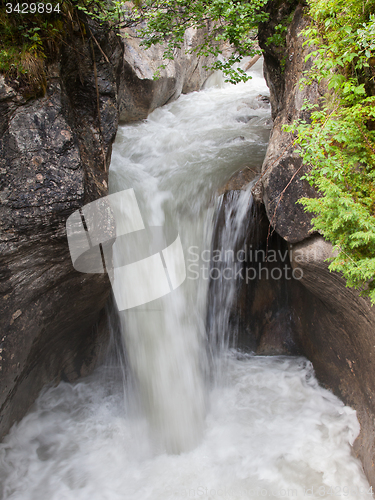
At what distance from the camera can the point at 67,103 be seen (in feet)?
12.0

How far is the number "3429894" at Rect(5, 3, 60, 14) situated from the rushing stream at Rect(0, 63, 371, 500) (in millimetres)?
2274

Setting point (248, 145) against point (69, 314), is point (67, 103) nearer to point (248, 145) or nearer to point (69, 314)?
point (69, 314)

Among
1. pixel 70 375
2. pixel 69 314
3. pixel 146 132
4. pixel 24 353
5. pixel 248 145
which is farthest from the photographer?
pixel 146 132

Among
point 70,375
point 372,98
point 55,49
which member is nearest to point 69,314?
point 70,375

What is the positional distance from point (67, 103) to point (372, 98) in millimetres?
3027

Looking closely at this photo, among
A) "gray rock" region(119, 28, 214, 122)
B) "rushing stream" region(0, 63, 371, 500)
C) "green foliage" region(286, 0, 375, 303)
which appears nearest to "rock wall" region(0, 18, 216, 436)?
"rushing stream" region(0, 63, 371, 500)

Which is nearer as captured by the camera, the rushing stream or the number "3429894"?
the number "3429894"

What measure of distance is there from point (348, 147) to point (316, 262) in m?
1.21

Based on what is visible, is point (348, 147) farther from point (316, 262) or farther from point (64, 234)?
point (64, 234)

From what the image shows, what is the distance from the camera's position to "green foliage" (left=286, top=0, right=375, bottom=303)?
8.60 feet

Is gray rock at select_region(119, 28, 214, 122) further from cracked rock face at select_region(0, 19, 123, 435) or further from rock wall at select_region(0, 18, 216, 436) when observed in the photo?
cracked rock face at select_region(0, 19, 123, 435)

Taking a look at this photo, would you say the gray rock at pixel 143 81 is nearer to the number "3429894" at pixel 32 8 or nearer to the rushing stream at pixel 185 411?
the rushing stream at pixel 185 411

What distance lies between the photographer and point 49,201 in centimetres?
327

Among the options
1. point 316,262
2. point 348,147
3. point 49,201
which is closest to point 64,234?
point 49,201
